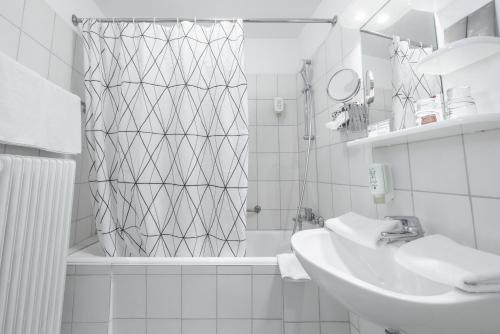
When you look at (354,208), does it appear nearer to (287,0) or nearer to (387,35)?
(387,35)

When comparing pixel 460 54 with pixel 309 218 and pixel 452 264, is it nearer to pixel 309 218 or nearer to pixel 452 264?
pixel 452 264

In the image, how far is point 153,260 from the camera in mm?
1054

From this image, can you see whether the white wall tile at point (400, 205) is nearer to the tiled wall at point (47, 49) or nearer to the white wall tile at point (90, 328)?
the white wall tile at point (90, 328)

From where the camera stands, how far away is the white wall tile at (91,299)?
3.30ft

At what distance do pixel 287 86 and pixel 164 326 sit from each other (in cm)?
188

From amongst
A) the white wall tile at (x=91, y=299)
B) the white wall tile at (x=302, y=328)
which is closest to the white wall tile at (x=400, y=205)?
the white wall tile at (x=302, y=328)

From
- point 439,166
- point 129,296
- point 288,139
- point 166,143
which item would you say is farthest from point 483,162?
point 288,139

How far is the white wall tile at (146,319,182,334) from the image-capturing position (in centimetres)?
101

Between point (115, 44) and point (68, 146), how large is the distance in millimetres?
645

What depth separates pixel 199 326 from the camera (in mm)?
1012

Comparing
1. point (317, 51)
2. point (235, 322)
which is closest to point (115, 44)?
point (317, 51)

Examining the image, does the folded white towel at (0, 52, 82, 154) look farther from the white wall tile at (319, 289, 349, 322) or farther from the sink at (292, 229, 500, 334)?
the white wall tile at (319, 289, 349, 322)

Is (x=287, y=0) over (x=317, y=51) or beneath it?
over

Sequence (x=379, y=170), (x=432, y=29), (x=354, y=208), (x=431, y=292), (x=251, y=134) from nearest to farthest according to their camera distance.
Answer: (x=431, y=292), (x=432, y=29), (x=379, y=170), (x=354, y=208), (x=251, y=134)
